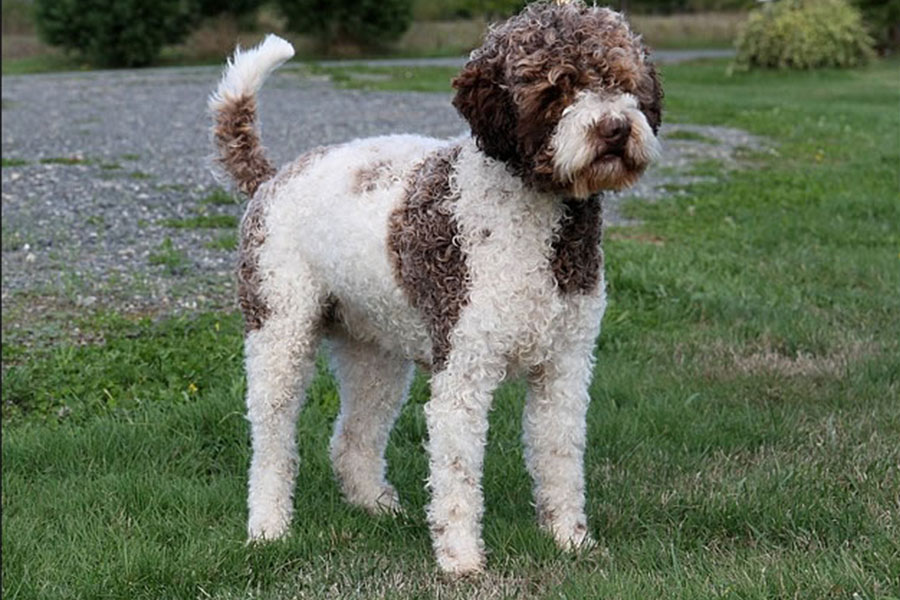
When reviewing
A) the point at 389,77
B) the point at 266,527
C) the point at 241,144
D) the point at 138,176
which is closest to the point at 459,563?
the point at 266,527

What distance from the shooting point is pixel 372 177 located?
427 centimetres

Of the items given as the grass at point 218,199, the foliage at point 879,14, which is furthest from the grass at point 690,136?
the foliage at point 879,14

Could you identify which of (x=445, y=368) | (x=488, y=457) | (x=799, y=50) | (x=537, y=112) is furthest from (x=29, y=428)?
(x=799, y=50)

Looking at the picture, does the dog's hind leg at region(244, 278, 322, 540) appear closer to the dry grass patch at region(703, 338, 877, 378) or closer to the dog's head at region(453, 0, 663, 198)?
the dog's head at region(453, 0, 663, 198)

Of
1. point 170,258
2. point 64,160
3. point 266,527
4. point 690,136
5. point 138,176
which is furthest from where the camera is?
point 690,136

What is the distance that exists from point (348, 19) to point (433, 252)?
34422mm

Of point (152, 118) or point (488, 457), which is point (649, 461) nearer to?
point (488, 457)

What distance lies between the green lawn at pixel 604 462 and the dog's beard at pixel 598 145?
1.22 metres

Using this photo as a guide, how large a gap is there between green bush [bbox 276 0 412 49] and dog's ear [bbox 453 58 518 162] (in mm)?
34149

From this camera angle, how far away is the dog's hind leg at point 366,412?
189 inches

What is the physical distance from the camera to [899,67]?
32281 mm

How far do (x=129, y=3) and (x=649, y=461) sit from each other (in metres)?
32.7

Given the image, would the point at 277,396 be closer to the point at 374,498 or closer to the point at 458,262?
the point at 374,498

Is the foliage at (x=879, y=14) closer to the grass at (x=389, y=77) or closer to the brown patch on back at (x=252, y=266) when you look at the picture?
the grass at (x=389, y=77)
